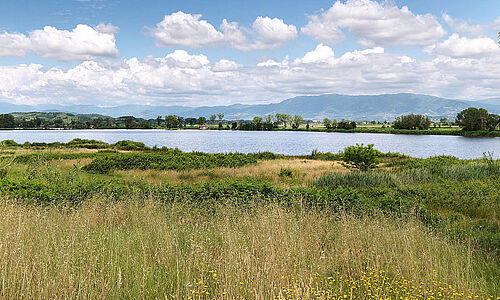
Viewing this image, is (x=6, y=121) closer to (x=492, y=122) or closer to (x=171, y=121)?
(x=171, y=121)

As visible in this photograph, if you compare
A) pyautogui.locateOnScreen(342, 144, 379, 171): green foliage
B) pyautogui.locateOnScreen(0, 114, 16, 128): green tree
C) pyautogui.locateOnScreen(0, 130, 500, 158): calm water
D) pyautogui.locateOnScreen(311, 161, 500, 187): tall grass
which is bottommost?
pyautogui.locateOnScreen(0, 130, 500, 158): calm water

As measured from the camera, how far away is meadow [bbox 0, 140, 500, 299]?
15.1ft

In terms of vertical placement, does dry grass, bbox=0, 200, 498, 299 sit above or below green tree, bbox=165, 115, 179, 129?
below

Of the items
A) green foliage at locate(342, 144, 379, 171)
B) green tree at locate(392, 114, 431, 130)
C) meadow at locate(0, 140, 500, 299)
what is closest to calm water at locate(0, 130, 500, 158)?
green tree at locate(392, 114, 431, 130)

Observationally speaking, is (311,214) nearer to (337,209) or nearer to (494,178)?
A: (337,209)

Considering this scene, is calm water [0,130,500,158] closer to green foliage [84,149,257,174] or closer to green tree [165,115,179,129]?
green foliage [84,149,257,174]

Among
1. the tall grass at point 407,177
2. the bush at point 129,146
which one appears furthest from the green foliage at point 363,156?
the bush at point 129,146

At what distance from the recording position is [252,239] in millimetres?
6277

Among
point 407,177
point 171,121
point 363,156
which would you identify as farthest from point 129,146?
point 171,121

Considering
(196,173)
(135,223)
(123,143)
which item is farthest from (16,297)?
(123,143)

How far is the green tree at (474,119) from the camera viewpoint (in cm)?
10261

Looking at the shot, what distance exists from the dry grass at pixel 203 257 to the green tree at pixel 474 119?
11869 centimetres

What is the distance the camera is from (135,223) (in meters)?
7.61

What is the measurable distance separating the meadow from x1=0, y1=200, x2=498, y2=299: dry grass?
0.14 ft
